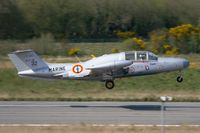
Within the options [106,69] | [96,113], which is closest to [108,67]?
[106,69]

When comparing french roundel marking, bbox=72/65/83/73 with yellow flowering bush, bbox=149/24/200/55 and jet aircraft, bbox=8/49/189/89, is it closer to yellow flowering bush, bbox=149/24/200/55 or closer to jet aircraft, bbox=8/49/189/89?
jet aircraft, bbox=8/49/189/89

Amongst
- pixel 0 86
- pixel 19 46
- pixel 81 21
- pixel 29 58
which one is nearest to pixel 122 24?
pixel 81 21

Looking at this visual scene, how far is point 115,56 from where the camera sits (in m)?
29.4

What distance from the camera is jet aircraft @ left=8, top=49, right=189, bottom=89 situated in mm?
29453

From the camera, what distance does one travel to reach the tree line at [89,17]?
7356cm

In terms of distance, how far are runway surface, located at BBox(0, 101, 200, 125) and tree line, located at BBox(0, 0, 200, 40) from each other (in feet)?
140

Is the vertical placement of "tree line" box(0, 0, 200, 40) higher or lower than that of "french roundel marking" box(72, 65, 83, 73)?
higher

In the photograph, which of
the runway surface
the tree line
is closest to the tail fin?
the runway surface

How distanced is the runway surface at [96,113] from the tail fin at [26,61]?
5.82 feet

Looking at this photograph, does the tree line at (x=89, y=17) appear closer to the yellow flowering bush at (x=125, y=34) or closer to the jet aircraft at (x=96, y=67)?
the yellow flowering bush at (x=125, y=34)

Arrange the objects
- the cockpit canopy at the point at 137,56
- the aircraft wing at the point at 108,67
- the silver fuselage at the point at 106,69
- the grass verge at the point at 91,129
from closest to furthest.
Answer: the grass verge at the point at 91,129 → the aircraft wing at the point at 108,67 → the cockpit canopy at the point at 137,56 → the silver fuselage at the point at 106,69

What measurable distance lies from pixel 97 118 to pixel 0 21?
162ft

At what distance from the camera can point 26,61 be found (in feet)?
98.0

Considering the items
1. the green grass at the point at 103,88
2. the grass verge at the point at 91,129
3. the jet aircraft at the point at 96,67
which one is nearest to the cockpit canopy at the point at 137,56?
the jet aircraft at the point at 96,67
